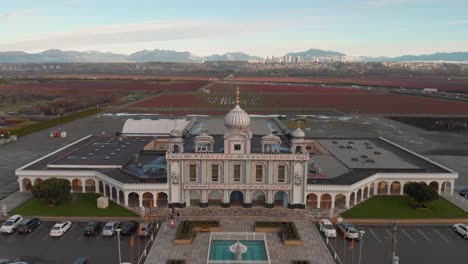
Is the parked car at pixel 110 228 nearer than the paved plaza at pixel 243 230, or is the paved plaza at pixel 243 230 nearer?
the paved plaza at pixel 243 230

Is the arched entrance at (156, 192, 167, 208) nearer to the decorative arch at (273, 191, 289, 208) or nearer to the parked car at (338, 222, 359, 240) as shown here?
the decorative arch at (273, 191, 289, 208)

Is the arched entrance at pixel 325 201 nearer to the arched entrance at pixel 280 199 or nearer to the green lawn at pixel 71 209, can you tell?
the arched entrance at pixel 280 199

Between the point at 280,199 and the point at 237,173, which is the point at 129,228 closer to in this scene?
the point at 237,173

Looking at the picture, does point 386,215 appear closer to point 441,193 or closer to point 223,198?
point 441,193

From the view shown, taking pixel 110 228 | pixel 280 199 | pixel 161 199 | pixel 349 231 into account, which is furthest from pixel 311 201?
pixel 110 228

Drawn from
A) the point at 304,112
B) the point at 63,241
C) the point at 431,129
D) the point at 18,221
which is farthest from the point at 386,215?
the point at 304,112

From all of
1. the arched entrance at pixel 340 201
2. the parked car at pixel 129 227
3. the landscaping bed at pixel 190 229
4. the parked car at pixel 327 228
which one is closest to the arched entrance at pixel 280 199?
the arched entrance at pixel 340 201

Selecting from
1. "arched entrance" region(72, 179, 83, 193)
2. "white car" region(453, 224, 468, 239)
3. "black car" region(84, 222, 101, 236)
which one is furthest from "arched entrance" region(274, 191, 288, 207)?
"arched entrance" region(72, 179, 83, 193)
